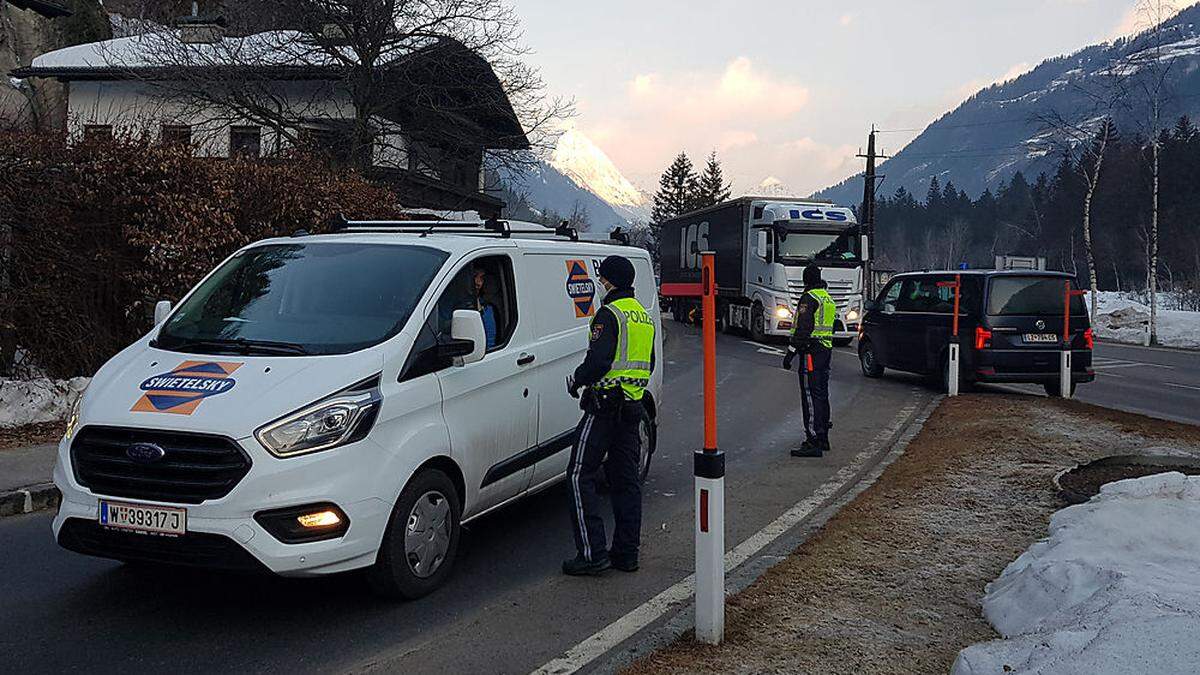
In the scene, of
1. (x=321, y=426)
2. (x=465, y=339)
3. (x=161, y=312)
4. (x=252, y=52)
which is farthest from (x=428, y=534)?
(x=252, y=52)

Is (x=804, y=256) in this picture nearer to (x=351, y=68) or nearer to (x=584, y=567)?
(x=351, y=68)

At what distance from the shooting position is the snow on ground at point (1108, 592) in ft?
11.4

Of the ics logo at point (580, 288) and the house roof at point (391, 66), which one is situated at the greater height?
the house roof at point (391, 66)

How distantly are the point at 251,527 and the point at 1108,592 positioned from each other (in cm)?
388

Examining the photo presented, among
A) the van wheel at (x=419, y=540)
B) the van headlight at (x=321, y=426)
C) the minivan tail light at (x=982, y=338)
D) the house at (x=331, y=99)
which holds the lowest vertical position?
the van wheel at (x=419, y=540)

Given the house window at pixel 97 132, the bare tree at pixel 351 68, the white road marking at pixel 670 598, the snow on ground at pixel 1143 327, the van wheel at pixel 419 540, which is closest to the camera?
the white road marking at pixel 670 598

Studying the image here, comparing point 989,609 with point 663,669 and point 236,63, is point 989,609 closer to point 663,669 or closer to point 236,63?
point 663,669

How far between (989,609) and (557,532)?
296 centimetres

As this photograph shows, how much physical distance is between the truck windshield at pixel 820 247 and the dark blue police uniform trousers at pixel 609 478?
19201mm

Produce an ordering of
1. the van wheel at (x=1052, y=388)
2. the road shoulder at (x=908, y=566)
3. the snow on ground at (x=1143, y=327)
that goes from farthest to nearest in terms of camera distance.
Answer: the snow on ground at (x=1143, y=327), the van wheel at (x=1052, y=388), the road shoulder at (x=908, y=566)

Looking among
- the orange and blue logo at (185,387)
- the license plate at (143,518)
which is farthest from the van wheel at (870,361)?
the license plate at (143,518)

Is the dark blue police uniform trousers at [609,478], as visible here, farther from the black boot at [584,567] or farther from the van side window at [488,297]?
the van side window at [488,297]

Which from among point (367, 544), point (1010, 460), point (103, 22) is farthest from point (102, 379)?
point (103, 22)

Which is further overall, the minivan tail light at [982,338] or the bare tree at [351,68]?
the bare tree at [351,68]
